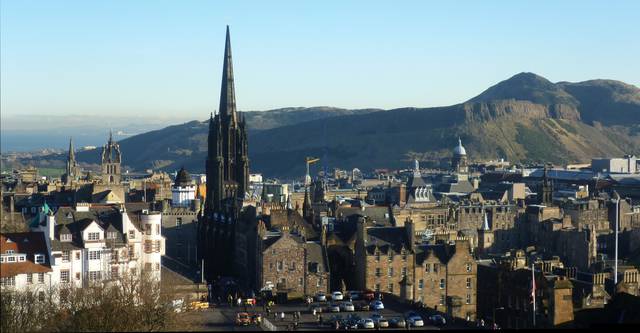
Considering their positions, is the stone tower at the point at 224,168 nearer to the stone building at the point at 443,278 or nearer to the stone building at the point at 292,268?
the stone building at the point at 292,268

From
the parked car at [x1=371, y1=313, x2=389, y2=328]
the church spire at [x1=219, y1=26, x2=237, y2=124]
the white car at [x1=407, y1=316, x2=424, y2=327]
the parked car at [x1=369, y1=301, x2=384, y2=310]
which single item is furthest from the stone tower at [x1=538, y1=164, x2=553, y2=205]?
the parked car at [x1=371, y1=313, x2=389, y2=328]

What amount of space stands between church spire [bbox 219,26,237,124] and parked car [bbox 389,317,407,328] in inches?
2036

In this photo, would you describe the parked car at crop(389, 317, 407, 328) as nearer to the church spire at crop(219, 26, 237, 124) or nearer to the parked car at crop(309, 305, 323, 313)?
the parked car at crop(309, 305, 323, 313)

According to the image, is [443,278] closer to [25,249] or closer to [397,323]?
[397,323]

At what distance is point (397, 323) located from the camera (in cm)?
6138

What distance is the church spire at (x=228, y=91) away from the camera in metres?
111

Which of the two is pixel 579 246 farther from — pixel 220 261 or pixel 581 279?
pixel 220 261

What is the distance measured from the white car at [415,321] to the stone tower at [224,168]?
35.6 m

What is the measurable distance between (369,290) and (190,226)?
3792 centimetres

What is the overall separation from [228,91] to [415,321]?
5586 cm

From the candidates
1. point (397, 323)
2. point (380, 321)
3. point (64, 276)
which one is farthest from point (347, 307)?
point (64, 276)

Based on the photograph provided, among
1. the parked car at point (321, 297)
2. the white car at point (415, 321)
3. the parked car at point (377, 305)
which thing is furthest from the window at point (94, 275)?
the white car at point (415, 321)

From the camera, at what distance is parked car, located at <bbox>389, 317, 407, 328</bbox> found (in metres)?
61.0

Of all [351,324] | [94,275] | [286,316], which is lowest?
[286,316]
